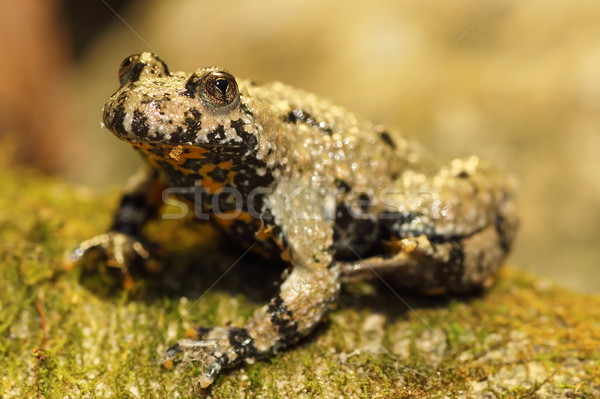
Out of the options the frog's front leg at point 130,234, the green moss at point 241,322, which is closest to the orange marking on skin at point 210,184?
the frog's front leg at point 130,234

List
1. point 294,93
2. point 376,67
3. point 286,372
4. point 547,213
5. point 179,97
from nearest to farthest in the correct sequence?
point 179,97, point 286,372, point 294,93, point 547,213, point 376,67

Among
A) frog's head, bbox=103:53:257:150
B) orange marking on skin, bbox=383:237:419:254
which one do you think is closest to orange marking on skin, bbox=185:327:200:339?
frog's head, bbox=103:53:257:150

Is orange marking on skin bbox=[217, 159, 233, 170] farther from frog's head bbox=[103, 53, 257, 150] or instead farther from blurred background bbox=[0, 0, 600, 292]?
blurred background bbox=[0, 0, 600, 292]

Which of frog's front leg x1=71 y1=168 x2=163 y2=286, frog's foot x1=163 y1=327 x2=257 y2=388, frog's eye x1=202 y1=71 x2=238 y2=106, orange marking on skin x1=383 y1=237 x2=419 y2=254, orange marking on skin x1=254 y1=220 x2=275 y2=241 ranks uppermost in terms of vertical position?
orange marking on skin x1=383 y1=237 x2=419 y2=254

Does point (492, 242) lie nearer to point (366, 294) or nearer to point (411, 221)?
point (411, 221)

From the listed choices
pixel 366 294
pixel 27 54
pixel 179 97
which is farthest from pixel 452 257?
pixel 27 54

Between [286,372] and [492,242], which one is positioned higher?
[492,242]

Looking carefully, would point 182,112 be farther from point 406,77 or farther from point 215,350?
point 406,77

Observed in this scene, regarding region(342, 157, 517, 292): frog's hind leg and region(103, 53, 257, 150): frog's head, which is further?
region(342, 157, 517, 292): frog's hind leg
